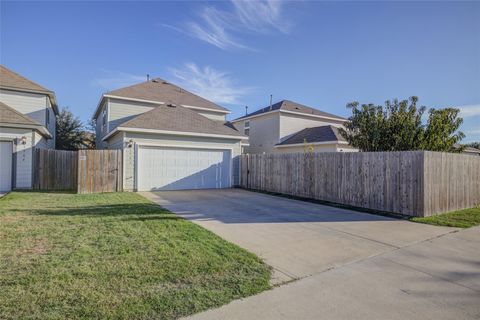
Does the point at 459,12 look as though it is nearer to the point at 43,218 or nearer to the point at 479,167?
the point at 479,167

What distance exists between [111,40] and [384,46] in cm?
1273

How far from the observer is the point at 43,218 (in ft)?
22.1

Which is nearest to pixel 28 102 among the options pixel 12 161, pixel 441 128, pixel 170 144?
pixel 12 161

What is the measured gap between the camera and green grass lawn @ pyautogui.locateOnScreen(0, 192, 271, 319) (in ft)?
9.34

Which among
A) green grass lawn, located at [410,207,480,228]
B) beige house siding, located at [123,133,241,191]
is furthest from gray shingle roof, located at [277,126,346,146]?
green grass lawn, located at [410,207,480,228]

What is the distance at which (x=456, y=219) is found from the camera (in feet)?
24.9

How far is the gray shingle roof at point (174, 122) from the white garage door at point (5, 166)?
507 centimetres

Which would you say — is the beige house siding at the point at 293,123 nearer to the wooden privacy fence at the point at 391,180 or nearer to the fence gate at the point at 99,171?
the wooden privacy fence at the point at 391,180

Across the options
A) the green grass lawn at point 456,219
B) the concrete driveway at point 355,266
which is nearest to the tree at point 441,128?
the green grass lawn at point 456,219

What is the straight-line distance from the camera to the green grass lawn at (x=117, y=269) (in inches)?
112

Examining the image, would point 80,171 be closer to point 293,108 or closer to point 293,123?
point 293,123

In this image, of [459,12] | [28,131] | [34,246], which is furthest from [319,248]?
[28,131]

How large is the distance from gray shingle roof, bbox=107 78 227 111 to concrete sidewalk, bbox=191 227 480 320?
56.9 feet

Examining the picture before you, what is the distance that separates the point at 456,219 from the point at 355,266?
5381 mm
